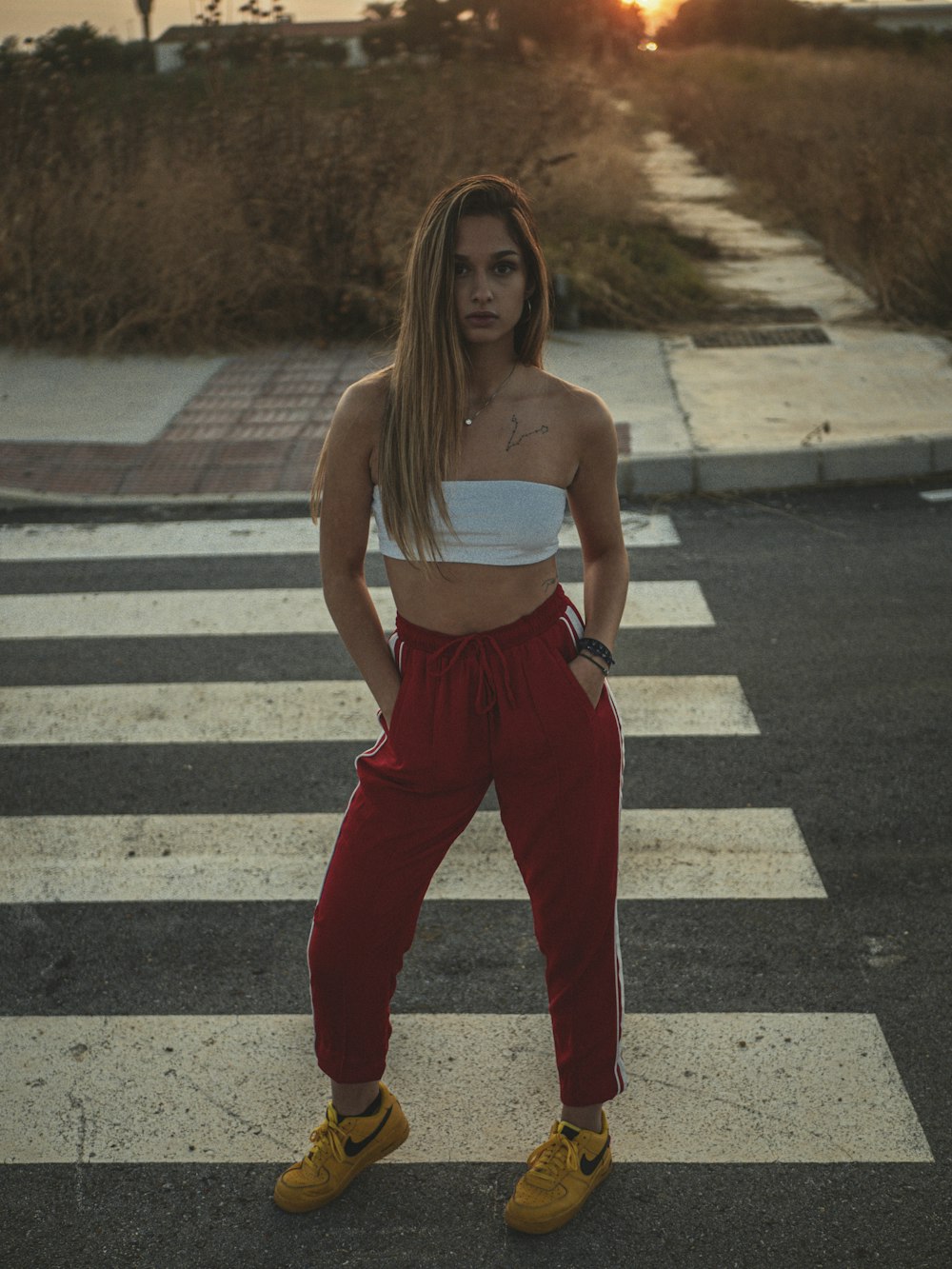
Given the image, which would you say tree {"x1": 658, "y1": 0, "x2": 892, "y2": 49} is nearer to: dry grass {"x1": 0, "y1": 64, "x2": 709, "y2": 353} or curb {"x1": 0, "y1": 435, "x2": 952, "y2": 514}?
dry grass {"x1": 0, "y1": 64, "x2": 709, "y2": 353}

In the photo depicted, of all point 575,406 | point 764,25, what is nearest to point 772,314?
point 575,406

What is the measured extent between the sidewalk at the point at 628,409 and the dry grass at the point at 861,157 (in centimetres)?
56

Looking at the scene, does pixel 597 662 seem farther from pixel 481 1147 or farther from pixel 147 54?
pixel 147 54

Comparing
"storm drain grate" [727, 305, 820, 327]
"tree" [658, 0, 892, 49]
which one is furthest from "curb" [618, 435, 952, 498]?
"tree" [658, 0, 892, 49]

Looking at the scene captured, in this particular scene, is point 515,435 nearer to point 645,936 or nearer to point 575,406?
point 575,406

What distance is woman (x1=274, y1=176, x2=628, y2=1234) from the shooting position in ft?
7.70

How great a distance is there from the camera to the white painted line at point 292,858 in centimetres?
375

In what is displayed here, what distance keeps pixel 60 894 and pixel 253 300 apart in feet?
25.0

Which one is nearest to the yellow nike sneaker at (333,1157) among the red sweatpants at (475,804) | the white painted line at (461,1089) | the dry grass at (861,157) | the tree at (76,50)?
the white painted line at (461,1089)

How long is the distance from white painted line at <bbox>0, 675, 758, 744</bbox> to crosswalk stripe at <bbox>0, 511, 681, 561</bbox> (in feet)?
5.18

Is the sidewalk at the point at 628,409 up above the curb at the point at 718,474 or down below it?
above

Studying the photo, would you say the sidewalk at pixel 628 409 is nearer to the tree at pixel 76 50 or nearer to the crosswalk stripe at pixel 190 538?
the crosswalk stripe at pixel 190 538

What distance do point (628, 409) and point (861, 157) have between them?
5668mm

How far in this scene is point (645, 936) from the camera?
352 cm
